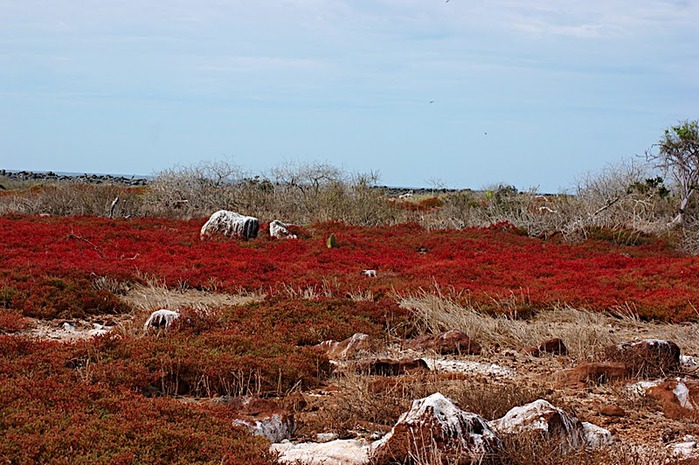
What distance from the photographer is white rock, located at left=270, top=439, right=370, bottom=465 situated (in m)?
4.67

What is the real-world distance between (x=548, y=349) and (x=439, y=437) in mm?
4468

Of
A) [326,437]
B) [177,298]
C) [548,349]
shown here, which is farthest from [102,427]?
[177,298]

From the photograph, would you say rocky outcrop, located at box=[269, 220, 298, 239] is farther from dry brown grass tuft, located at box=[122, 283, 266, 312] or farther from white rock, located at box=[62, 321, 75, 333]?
white rock, located at box=[62, 321, 75, 333]

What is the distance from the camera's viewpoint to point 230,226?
781 inches

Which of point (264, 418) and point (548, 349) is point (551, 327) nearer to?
point (548, 349)

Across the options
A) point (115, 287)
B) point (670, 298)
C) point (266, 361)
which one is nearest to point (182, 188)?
point (115, 287)

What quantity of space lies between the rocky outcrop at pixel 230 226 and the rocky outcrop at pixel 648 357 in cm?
1318

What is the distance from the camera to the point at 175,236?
19.5 metres

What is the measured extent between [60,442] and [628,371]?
523 centimetres

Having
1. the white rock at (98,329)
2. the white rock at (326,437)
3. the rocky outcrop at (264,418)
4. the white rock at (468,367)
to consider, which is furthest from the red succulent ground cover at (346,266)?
the white rock at (326,437)

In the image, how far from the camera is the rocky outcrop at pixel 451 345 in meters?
8.66

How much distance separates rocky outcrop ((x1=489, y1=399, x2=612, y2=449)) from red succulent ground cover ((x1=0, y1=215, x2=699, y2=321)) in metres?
5.84

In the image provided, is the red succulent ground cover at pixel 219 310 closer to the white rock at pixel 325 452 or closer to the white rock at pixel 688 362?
the white rock at pixel 325 452

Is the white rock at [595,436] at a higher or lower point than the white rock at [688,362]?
higher
